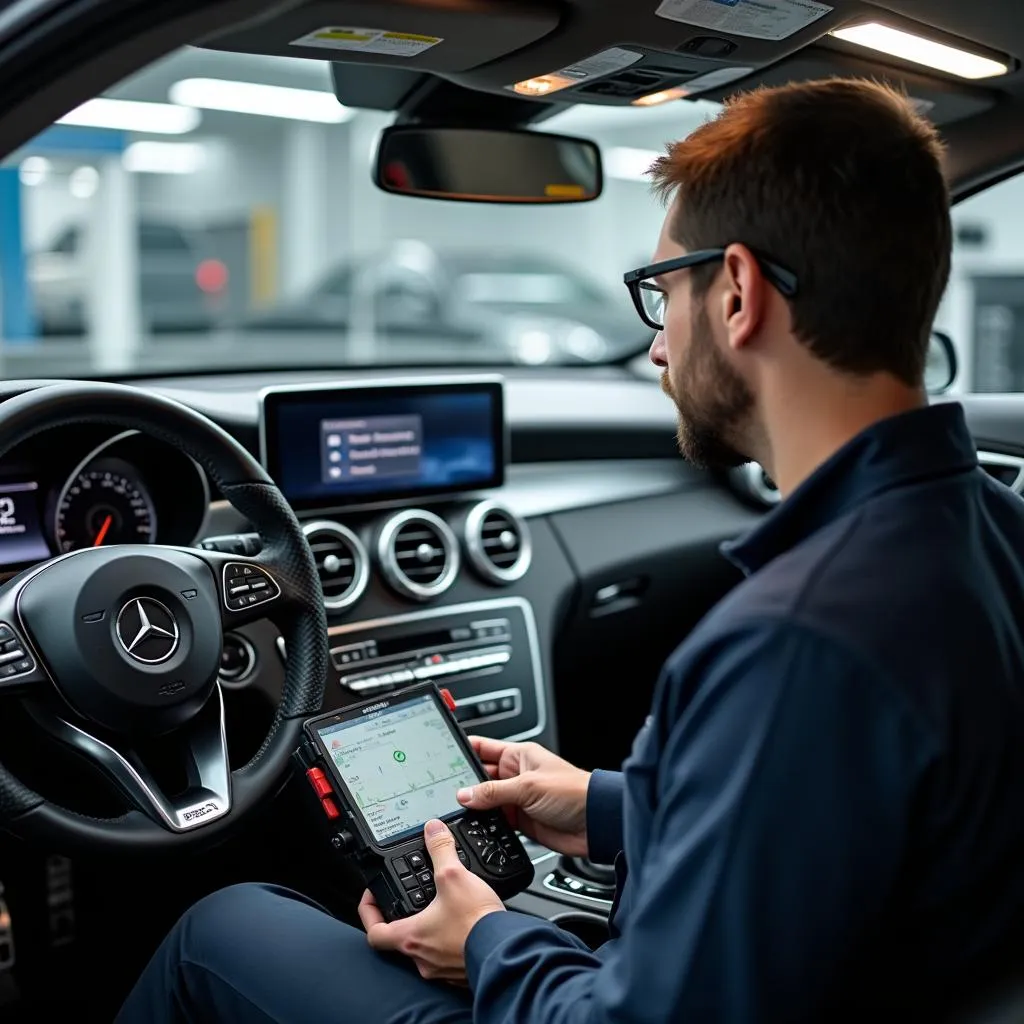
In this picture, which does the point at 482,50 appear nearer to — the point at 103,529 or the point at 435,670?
the point at 103,529

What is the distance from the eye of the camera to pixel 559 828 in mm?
1740

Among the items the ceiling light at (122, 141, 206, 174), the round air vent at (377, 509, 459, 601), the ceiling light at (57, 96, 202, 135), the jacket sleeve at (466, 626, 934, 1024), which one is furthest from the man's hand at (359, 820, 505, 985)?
the ceiling light at (122, 141, 206, 174)

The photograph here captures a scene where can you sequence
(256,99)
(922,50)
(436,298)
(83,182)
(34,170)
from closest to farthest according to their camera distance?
(922,50), (34,170), (83,182), (256,99), (436,298)

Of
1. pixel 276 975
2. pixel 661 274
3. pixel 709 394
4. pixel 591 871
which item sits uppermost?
pixel 661 274

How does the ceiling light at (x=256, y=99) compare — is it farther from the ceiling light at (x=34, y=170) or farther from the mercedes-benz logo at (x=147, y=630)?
the mercedes-benz logo at (x=147, y=630)

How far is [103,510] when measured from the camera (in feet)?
6.96

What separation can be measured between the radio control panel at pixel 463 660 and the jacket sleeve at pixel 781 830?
1281mm

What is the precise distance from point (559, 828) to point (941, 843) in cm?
75

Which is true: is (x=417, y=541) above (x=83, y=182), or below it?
below

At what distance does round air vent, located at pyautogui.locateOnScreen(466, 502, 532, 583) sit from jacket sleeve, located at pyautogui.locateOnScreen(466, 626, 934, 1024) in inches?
59.3

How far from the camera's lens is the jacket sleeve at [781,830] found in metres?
1.01

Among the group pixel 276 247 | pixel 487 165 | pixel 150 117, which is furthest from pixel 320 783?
pixel 276 247

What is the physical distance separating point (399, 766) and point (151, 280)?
1690 centimetres

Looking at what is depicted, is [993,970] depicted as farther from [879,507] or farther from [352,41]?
[352,41]
